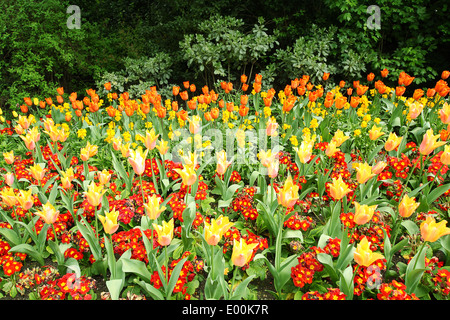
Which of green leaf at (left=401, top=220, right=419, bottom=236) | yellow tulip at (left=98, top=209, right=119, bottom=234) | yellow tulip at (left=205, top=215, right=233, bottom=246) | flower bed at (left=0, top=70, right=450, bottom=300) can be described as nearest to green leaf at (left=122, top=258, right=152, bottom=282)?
flower bed at (left=0, top=70, right=450, bottom=300)


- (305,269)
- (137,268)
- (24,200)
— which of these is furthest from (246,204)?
(24,200)

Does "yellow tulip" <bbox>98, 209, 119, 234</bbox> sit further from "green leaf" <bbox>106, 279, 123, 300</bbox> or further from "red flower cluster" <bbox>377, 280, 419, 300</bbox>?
"red flower cluster" <bbox>377, 280, 419, 300</bbox>

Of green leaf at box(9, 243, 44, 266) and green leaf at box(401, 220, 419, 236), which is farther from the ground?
green leaf at box(401, 220, 419, 236)

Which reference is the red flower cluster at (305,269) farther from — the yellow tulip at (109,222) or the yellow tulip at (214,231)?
the yellow tulip at (109,222)

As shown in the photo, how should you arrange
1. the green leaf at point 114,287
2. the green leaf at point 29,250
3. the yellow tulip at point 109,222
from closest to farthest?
the yellow tulip at point 109,222 < the green leaf at point 114,287 < the green leaf at point 29,250

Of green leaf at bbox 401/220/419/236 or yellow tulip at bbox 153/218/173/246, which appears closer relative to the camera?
yellow tulip at bbox 153/218/173/246

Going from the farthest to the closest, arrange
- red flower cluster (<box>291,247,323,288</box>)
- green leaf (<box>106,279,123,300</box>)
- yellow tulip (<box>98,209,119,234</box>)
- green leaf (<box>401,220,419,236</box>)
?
green leaf (<box>401,220,419,236</box>) → red flower cluster (<box>291,247,323,288</box>) → green leaf (<box>106,279,123,300</box>) → yellow tulip (<box>98,209,119,234</box>)

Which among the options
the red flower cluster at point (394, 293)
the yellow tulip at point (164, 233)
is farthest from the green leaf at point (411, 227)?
the yellow tulip at point (164, 233)

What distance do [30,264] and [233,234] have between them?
1358mm

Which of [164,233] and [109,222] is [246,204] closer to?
[164,233]

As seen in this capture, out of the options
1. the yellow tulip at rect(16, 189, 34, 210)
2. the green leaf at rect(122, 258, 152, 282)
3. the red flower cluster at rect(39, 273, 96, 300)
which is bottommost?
the red flower cluster at rect(39, 273, 96, 300)

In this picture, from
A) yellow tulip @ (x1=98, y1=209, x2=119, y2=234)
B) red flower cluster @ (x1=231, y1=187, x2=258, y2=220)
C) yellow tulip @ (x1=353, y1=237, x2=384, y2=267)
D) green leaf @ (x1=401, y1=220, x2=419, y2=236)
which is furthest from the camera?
red flower cluster @ (x1=231, y1=187, x2=258, y2=220)

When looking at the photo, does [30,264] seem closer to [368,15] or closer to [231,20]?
[231,20]
